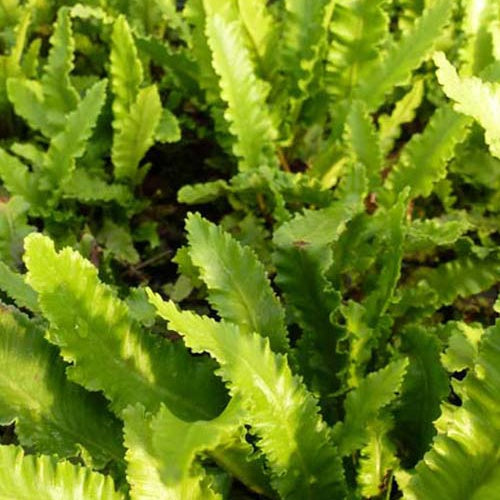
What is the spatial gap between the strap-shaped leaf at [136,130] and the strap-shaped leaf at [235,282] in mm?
556

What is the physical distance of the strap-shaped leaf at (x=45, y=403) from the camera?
1.35 metres

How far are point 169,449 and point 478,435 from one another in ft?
1.34

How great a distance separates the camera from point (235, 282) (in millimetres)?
1435

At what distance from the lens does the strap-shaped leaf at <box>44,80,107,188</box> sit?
1836 mm

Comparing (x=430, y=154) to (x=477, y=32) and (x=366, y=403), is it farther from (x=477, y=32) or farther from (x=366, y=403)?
(x=366, y=403)

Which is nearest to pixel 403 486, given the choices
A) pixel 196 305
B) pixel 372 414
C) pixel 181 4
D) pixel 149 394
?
pixel 372 414

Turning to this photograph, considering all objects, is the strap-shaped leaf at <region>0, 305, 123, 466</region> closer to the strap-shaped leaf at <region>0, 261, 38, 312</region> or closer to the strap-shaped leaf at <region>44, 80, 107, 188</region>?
the strap-shaped leaf at <region>0, 261, 38, 312</region>

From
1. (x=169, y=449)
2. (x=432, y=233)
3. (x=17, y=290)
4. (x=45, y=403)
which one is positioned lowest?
(x=169, y=449)

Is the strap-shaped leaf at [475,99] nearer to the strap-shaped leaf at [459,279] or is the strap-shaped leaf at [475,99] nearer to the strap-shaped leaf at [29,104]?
the strap-shaped leaf at [459,279]

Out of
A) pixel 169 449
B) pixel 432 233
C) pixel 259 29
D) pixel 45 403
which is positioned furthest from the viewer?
pixel 259 29

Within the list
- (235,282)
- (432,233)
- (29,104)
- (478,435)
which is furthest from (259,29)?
(478,435)

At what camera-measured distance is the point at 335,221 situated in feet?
4.99

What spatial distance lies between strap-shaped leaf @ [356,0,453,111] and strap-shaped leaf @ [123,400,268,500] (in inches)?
40.0

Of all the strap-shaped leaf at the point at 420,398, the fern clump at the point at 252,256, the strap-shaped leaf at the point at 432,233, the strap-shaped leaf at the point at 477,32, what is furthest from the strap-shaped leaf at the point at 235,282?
the strap-shaped leaf at the point at 477,32
